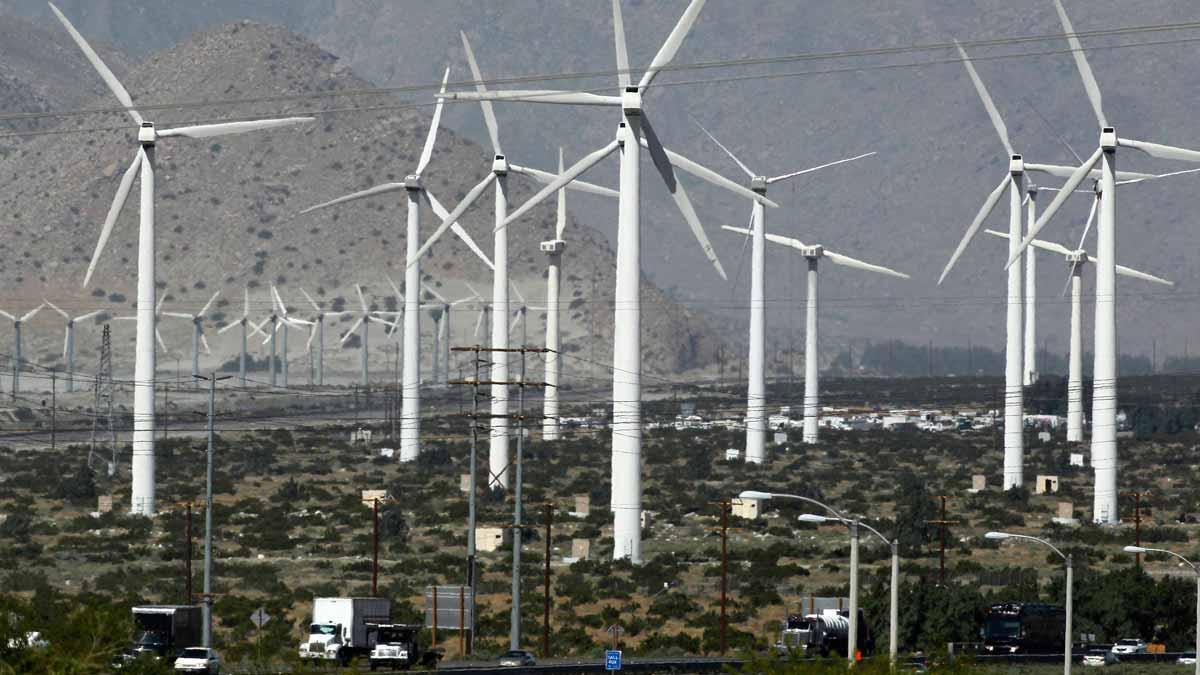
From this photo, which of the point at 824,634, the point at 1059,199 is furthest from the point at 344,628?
the point at 1059,199

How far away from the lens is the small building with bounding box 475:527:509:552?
110500 millimetres

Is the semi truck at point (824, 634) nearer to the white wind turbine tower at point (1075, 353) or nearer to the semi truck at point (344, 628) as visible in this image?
the semi truck at point (344, 628)

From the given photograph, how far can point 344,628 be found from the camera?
72.3 metres

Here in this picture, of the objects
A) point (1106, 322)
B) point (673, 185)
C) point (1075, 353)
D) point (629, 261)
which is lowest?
point (1106, 322)

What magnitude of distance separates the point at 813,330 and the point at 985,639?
345ft

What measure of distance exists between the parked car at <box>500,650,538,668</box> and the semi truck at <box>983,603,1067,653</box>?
1656cm

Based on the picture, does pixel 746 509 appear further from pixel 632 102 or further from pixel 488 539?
pixel 632 102

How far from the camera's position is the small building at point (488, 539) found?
11050 cm

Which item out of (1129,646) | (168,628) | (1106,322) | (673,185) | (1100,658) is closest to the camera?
(168,628)

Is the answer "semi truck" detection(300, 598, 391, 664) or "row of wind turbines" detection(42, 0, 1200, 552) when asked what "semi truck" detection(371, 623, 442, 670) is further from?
"row of wind turbines" detection(42, 0, 1200, 552)

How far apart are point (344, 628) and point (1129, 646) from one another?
26.7 m

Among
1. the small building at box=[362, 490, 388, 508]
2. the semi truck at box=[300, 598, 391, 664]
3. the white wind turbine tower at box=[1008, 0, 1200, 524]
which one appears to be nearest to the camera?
the semi truck at box=[300, 598, 391, 664]

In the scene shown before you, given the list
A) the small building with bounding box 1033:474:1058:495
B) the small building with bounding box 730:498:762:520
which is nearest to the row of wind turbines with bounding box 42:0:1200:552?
the small building with bounding box 1033:474:1058:495

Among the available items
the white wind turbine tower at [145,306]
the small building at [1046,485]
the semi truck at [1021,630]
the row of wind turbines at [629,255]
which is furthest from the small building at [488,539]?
the small building at [1046,485]
